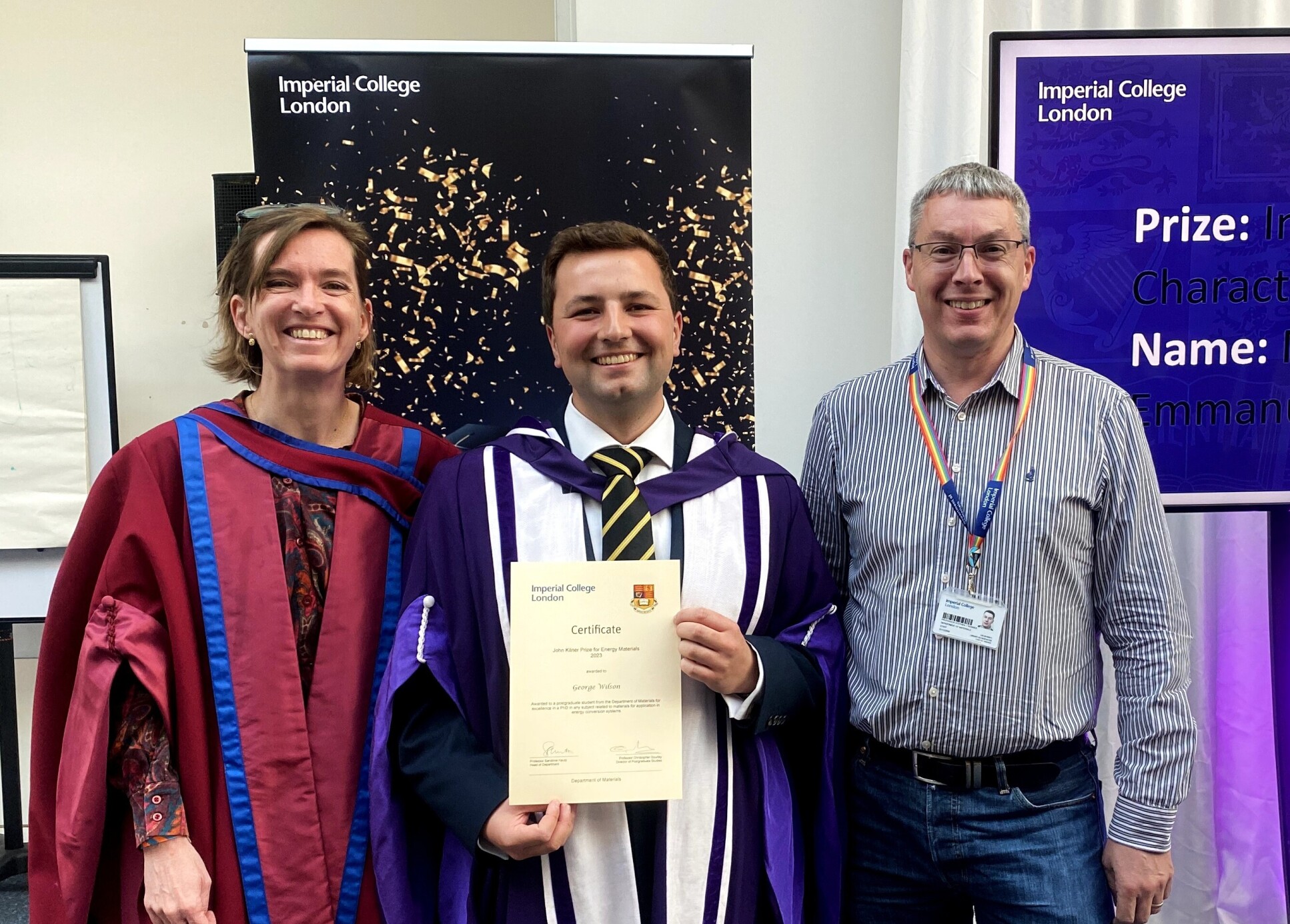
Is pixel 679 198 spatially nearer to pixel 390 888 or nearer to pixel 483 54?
pixel 483 54

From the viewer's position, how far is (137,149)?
13.5ft

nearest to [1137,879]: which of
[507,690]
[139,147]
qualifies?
[507,690]

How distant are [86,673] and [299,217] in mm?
849

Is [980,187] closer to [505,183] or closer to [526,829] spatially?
[505,183]

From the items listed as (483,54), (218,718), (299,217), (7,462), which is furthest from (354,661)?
(7,462)

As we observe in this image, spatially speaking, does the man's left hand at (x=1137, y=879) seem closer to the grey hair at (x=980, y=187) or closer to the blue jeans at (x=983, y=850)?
the blue jeans at (x=983, y=850)

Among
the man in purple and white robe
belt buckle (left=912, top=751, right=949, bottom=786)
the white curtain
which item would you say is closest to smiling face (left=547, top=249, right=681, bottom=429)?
the man in purple and white robe

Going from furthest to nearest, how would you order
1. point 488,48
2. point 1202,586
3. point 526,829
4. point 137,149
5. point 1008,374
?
point 137,149
point 1202,586
point 488,48
point 1008,374
point 526,829

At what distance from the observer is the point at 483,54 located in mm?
2199

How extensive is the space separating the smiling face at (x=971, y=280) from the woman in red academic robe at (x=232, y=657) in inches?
41.2

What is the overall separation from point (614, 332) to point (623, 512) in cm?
30

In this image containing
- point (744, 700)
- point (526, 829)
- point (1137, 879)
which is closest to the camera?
point (526, 829)

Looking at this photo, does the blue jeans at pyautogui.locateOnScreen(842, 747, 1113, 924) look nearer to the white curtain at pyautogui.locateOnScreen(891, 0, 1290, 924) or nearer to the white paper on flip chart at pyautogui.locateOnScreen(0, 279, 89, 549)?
the white curtain at pyautogui.locateOnScreen(891, 0, 1290, 924)

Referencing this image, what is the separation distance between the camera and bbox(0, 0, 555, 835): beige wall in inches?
160
